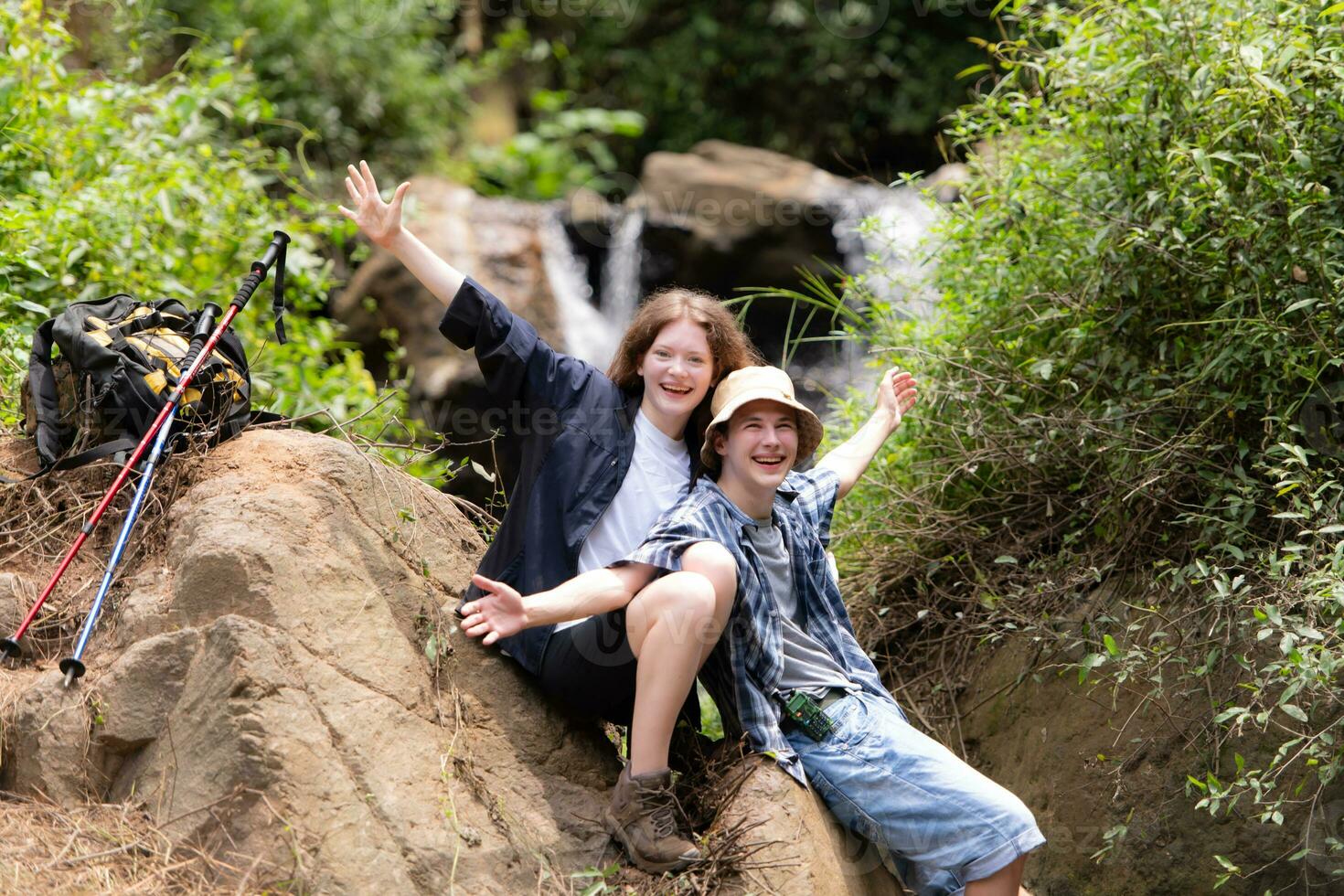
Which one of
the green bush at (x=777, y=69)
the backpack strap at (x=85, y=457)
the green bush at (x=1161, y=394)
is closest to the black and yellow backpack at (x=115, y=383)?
the backpack strap at (x=85, y=457)

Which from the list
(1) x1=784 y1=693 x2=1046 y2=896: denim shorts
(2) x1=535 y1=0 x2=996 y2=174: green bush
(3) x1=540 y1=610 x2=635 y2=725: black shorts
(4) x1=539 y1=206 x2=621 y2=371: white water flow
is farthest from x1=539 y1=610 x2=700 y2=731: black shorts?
(2) x1=535 y1=0 x2=996 y2=174: green bush

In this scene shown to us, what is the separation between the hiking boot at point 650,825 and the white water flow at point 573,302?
5.57 metres

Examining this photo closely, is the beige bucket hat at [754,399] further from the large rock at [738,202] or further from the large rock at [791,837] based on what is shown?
the large rock at [738,202]

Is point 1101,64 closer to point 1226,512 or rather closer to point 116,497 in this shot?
point 1226,512

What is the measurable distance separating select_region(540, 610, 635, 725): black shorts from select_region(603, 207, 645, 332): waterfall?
19.9 ft

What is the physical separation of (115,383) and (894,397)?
2.21m

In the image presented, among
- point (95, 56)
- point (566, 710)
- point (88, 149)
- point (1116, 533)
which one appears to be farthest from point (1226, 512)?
point (95, 56)

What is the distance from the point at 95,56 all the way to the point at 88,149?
2421mm

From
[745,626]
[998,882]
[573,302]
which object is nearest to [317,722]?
[745,626]

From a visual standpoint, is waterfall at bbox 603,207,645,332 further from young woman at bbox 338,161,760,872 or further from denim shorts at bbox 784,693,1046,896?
denim shorts at bbox 784,693,1046,896

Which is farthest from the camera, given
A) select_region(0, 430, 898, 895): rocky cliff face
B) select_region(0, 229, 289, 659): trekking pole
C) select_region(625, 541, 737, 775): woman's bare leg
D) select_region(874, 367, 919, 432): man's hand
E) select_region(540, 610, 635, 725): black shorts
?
select_region(874, 367, 919, 432): man's hand

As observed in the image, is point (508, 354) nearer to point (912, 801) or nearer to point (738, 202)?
point (912, 801)

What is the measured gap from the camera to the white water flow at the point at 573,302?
28.5 ft

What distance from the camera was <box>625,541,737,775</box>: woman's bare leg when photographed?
9.72 feet
